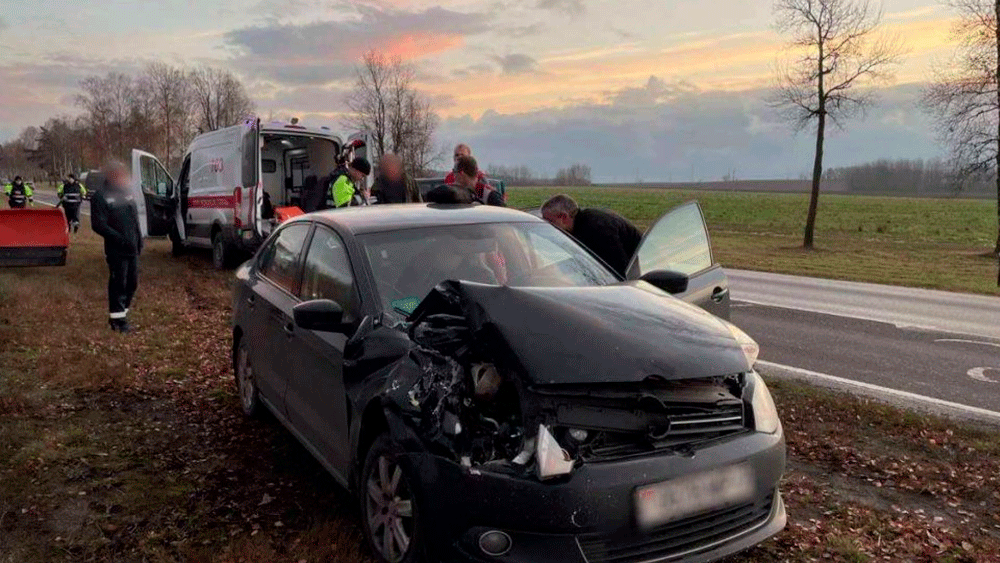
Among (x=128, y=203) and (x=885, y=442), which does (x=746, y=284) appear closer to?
(x=885, y=442)

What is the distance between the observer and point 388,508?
313 centimetres

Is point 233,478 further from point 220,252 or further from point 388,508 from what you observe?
point 220,252

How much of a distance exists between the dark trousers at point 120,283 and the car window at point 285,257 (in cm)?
422

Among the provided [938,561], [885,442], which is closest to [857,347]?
[885,442]

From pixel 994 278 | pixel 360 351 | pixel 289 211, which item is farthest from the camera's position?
pixel 994 278

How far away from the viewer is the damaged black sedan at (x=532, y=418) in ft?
8.73

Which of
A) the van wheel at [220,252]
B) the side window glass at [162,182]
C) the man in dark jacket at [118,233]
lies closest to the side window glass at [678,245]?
the man in dark jacket at [118,233]

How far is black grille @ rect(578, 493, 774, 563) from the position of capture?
2.66 meters

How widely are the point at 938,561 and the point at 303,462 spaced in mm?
3547

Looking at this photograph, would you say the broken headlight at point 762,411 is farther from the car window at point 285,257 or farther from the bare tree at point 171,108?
the bare tree at point 171,108

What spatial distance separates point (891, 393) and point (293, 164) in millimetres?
11690

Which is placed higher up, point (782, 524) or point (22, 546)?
point (782, 524)

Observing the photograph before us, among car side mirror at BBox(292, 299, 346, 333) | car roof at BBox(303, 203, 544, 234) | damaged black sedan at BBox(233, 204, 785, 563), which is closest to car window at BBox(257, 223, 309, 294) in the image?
car roof at BBox(303, 203, 544, 234)

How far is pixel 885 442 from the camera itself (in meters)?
5.03
